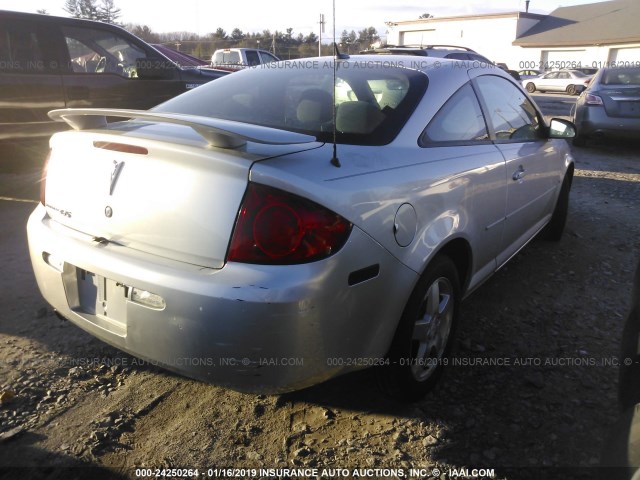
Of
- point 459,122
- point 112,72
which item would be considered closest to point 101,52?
point 112,72

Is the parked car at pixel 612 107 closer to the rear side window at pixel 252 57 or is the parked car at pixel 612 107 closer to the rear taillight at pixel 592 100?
the rear taillight at pixel 592 100

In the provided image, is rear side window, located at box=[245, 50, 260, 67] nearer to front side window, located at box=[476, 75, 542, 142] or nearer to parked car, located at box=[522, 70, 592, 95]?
parked car, located at box=[522, 70, 592, 95]

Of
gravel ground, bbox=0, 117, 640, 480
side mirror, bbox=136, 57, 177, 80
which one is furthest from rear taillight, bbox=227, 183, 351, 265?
side mirror, bbox=136, 57, 177, 80

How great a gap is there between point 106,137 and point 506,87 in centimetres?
266

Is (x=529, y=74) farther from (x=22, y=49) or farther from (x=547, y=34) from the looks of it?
(x=22, y=49)

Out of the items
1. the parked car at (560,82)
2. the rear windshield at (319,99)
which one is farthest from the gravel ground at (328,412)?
the parked car at (560,82)

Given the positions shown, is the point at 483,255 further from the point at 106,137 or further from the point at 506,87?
the point at 106,137

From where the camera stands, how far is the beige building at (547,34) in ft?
125

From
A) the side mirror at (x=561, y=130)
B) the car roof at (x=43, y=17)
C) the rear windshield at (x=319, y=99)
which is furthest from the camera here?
the car roof at (x=43, y=17)

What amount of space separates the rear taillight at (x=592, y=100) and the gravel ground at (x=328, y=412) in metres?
6.64

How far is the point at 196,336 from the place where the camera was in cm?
185

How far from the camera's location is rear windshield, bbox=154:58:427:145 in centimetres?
242

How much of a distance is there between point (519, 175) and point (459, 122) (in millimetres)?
727

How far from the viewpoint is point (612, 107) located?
28.7 feet
